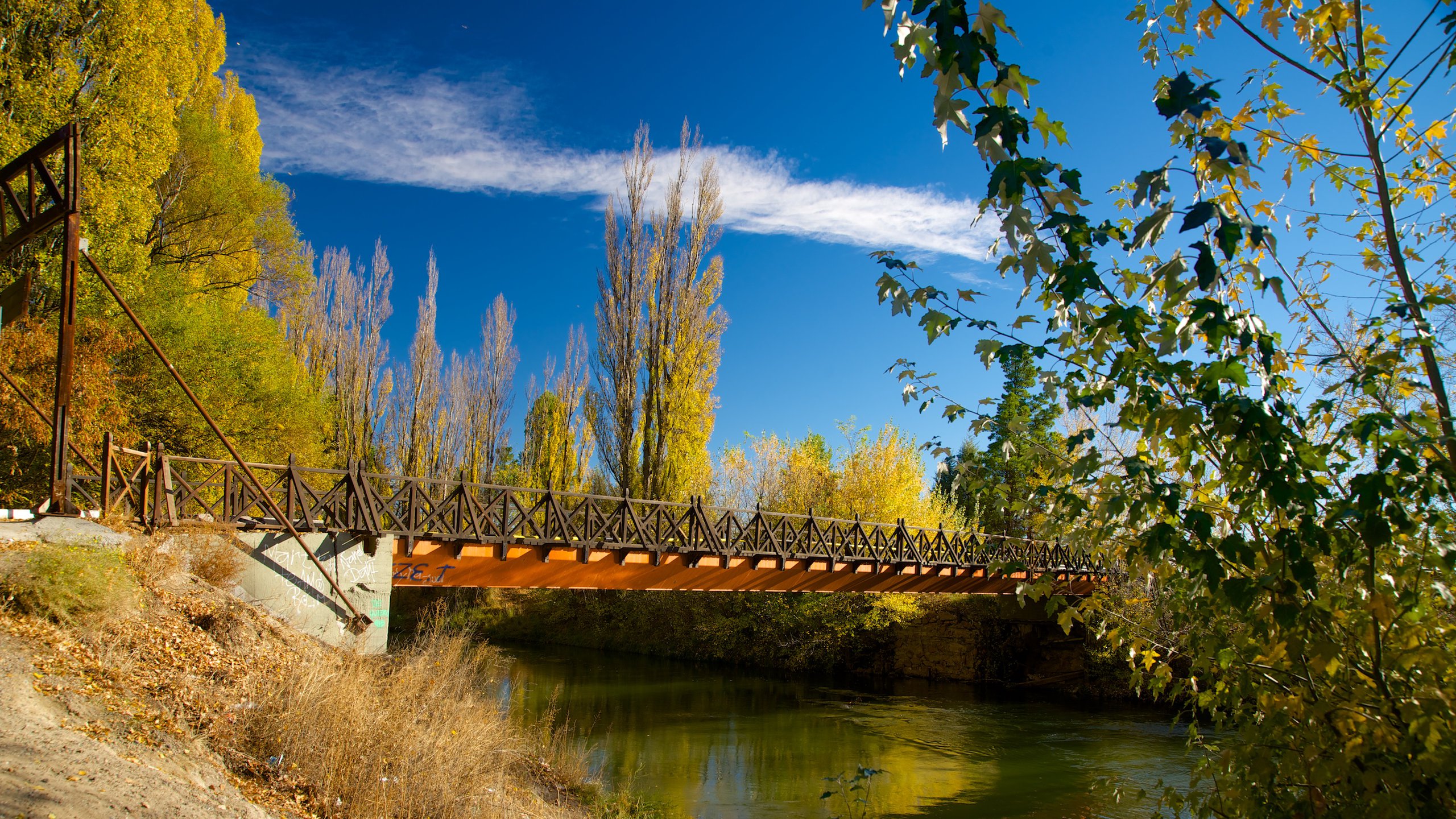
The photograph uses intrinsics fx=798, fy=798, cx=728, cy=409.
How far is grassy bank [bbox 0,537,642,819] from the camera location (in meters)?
5.94

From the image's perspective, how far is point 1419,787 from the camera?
2543 mm

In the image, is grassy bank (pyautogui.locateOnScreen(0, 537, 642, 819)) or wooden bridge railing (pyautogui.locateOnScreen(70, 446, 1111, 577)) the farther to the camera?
wooden bridge railing (pyautogui.locateOnScreen(70, 446, 1111, 577))

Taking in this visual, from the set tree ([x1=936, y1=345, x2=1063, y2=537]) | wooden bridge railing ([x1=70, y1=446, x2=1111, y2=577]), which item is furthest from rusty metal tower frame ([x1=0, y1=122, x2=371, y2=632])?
tree ([x1=936, y1=345, x2=1063, y2=537])

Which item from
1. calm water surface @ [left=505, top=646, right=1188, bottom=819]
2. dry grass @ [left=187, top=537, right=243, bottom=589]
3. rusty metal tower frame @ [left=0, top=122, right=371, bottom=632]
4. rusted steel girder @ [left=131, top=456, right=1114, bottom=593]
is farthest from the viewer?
calm water surface @ [left=505, top=646, right=1188, bottom=819]

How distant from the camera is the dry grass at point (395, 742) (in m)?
6.36

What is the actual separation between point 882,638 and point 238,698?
23.4 m

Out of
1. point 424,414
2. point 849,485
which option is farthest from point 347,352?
point 849,485

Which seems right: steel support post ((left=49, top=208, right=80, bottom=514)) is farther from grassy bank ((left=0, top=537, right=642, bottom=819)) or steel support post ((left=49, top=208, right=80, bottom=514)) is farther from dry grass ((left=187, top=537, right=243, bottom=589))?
dry grass ((left=187, top=537, right=243, bottom=589))

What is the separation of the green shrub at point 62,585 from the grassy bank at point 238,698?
11 mm

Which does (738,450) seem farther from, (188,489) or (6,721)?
(6,721)

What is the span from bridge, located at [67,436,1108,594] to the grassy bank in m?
1.62

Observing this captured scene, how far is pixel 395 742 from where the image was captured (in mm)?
7230

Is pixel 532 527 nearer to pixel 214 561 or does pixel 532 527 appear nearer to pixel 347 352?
pixel 214 561

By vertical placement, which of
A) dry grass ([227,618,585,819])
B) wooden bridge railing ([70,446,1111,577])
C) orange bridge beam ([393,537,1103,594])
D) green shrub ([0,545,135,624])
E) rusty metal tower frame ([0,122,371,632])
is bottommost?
dry grass ([227,618,585,819])
